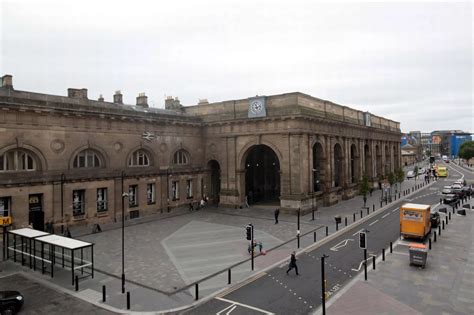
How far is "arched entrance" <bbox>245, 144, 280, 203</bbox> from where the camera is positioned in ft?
161

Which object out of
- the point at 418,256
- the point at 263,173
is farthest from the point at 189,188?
the point at 418,256

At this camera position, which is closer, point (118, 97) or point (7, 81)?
point (7, 81)

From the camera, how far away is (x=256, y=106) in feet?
127

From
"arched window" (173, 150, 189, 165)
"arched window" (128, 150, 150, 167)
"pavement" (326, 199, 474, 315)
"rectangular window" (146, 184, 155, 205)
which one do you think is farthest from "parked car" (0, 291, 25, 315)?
"arched window" (173, 150, 189, 165)

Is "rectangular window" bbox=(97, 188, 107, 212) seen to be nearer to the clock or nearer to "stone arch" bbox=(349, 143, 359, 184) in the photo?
the clock

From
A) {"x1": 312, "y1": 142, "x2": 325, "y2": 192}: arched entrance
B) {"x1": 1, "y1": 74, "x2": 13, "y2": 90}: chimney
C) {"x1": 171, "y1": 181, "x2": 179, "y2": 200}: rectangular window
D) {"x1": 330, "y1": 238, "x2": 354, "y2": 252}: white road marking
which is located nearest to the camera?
{"x1": 330, "y1": 238, "x2": 354, "y2": 252}: white road marking

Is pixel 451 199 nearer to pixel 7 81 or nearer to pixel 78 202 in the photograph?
pixel 78 202

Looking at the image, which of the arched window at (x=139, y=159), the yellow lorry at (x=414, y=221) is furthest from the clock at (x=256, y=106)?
the yellow lorry at (x=414, y=221)

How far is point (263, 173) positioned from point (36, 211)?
3209cm

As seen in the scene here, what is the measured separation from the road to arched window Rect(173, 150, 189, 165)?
21.6 m

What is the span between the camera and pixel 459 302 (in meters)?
14.5

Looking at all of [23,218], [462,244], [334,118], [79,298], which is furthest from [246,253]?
[334,118]

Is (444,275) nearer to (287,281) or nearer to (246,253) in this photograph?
(287,281)

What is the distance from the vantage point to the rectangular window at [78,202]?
29.9m
